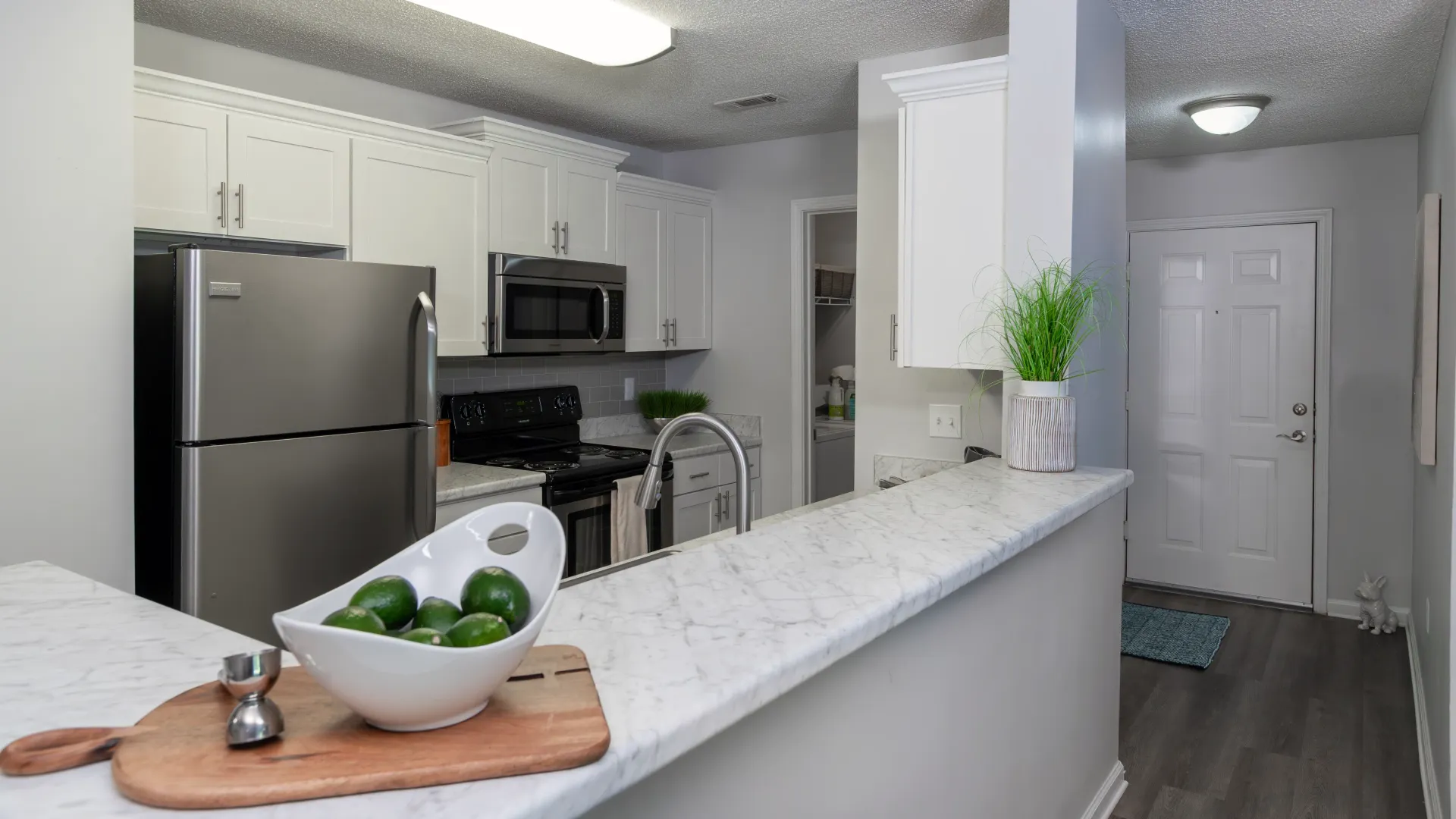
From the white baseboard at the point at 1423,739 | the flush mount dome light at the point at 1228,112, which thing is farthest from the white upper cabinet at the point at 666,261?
the white baseboard at the point at 1423,739

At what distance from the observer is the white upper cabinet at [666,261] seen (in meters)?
4.51

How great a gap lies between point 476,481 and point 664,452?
1.76 m

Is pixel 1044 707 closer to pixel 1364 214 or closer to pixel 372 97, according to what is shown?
pixel 372 97

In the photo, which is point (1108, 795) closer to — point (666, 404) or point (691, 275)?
point (666, 404)

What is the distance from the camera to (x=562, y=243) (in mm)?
4117

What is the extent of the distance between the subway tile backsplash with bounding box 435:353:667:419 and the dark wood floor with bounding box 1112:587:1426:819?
270 cm

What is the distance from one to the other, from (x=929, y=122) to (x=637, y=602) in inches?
76.9

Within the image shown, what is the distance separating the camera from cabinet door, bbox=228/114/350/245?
2.93 meters

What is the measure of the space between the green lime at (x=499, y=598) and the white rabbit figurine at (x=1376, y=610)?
499cm

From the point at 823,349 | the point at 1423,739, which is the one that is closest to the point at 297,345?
the point at 1423,739

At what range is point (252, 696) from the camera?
2.43ft

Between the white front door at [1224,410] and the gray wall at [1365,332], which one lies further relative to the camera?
the white front door at [1224,410]

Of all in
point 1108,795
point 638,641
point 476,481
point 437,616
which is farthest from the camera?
point 476,481

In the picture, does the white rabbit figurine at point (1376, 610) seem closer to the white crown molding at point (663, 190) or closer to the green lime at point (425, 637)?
the white crown molding at point (663, 190)
